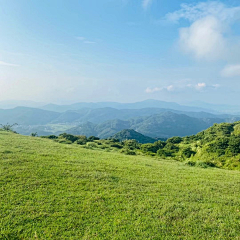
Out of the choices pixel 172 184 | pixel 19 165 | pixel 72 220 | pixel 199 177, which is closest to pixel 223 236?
pixel 172 184

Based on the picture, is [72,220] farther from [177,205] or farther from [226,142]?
[226,142]

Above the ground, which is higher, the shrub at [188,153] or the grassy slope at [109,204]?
the grassy slope at [109,204]

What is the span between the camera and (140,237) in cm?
582

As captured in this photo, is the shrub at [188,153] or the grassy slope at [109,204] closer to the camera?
the grassy slope at [109,204]

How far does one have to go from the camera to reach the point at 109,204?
7.55 m

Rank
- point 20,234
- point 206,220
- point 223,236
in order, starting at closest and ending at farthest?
point 20,234 < point 223,236 < point 206,220

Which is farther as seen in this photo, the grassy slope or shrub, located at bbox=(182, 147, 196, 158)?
shrub, located at bbox=(182, 147, 196, 158)

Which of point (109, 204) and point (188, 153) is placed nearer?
point (109, 204)

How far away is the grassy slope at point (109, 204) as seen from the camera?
605 centimetres

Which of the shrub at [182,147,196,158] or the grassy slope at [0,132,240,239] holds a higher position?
the grassy slope at [0,132,240,239]

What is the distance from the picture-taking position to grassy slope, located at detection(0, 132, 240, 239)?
19.9ft

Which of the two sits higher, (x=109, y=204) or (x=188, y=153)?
(x=109, y=204)

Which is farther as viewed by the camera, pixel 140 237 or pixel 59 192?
pixel 59 192

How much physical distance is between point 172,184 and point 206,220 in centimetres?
331
